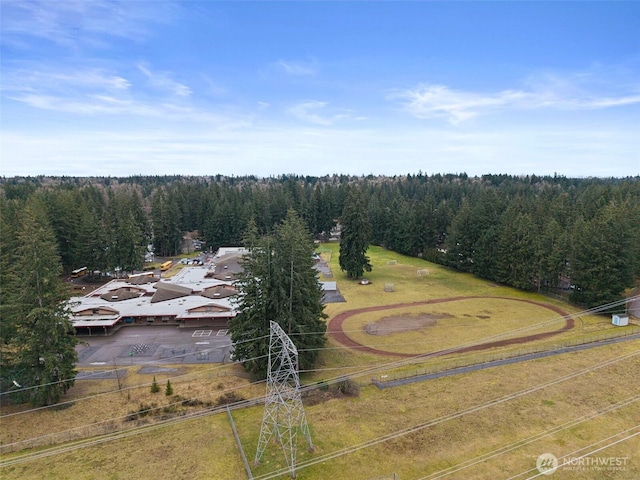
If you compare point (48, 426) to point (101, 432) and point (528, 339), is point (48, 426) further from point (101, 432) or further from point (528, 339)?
point (528, 339)

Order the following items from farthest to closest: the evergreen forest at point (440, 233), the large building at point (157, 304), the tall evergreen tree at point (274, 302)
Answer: the evergreen forest at point (440, 233), the large building at point (157, 304), the tall evergreen tree at point (274, 302)

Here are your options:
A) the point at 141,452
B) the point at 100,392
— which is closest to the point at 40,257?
the point at 100,392

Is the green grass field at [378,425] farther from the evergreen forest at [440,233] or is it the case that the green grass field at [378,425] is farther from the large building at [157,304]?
the evergreen forest at [440,233]

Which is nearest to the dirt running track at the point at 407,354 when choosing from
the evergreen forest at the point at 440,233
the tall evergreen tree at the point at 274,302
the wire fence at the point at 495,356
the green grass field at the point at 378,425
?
the green grass field at the point at 378,425

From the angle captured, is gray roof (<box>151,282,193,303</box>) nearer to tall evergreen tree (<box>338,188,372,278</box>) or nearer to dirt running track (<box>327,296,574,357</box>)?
dirt running track (<box>327,296,574,357</box>)

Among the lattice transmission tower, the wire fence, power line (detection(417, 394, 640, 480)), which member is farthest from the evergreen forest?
the lattice transmission tower

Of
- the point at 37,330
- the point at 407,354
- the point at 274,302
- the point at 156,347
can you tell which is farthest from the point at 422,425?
the point at 37,330
